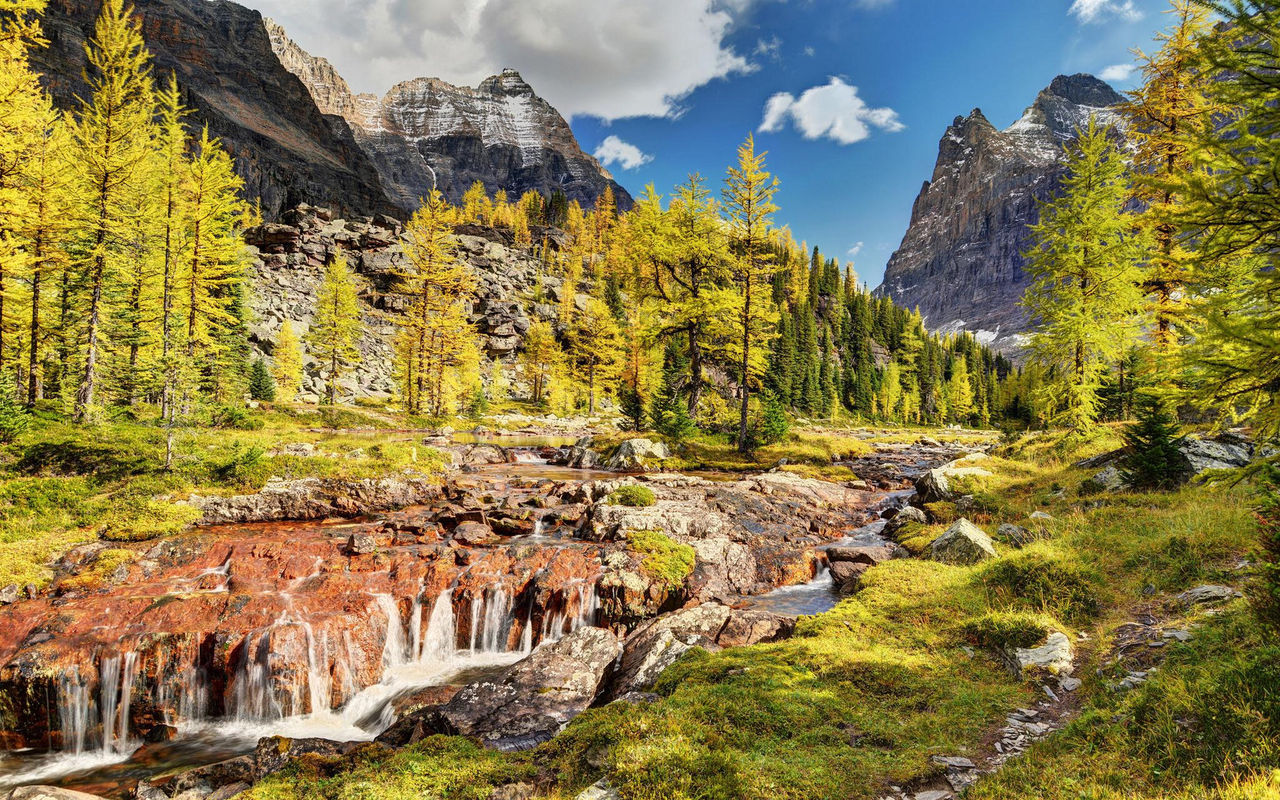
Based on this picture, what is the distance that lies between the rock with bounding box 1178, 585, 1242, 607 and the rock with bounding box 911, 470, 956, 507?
1105cm

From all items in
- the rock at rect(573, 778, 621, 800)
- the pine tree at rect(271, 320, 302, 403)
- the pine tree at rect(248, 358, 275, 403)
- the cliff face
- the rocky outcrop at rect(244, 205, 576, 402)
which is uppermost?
the cliff face

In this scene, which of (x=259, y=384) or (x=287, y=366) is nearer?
(x=259, y=384)

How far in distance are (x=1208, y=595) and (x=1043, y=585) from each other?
2.33 meters

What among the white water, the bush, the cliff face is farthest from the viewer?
the cliff face

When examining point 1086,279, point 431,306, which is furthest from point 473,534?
point 431,306

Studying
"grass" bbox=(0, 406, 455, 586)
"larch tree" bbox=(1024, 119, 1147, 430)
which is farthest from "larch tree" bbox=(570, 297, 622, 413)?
"larch tree" bbox=(1024, 119, 1147, 430)

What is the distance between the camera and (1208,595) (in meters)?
8.20

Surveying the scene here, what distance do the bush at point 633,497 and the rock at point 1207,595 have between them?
13151mm

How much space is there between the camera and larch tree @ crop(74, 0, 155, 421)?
1966 centimetres

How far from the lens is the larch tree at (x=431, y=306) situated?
4622 cm

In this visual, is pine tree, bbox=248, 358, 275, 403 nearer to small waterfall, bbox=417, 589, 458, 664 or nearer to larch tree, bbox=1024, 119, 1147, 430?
small waterfall, bbox=417, 589, 458, 664

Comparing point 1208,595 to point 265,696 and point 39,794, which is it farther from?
point 265,696

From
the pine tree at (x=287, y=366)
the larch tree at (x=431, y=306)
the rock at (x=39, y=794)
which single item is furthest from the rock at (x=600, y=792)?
the pine tree at (x=287, y=366)

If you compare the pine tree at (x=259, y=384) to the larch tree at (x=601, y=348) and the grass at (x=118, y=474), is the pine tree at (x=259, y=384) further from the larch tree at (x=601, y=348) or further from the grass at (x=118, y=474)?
the larch tree at (x=601, y=348)
